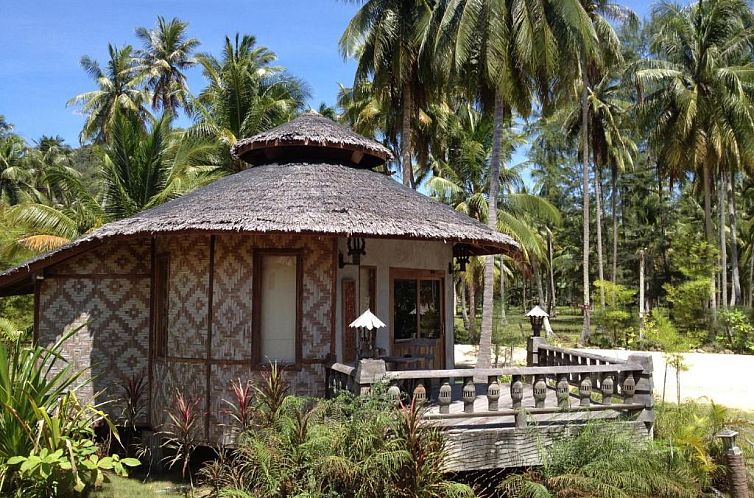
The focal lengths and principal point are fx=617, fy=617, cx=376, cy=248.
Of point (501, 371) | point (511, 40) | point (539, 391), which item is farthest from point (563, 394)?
point (511, 40)

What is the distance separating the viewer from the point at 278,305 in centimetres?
905

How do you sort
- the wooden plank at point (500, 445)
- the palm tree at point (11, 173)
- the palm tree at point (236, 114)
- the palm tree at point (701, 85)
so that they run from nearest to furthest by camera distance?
the wooden plank at point (500, 445)
the palm tree at point (236, 114)
the palm tree at point (701, 85)
the palm tree at point (11, 173)

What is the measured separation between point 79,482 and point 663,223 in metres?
40.3

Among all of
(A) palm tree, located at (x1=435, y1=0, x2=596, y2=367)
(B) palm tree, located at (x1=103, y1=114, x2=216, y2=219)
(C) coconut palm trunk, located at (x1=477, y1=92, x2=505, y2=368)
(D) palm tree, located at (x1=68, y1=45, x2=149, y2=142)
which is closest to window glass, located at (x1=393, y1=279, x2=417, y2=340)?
(C) coconut palm trunk, located at (x1=477, y1=92, x2=505, y2=368)

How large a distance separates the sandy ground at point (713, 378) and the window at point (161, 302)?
9.61 m

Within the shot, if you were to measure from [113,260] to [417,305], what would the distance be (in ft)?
17.3

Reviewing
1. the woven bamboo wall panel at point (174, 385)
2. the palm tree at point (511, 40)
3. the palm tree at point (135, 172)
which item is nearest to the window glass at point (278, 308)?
the woven bamboo wall panel at point (174, 385)

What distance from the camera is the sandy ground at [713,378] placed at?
14922mm

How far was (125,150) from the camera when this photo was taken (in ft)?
57.1

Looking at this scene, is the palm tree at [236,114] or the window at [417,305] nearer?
the window at [417,305]

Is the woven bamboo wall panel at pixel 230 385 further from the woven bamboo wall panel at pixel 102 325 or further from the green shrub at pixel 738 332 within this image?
the green shrub at pixel 738 332

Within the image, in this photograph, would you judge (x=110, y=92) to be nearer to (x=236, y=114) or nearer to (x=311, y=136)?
(x=236, y=114)

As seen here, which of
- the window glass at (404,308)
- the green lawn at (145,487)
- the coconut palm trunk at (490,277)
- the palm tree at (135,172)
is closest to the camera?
the green lawn at (145,487)

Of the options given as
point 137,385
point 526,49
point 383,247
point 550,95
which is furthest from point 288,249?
point 550,95
